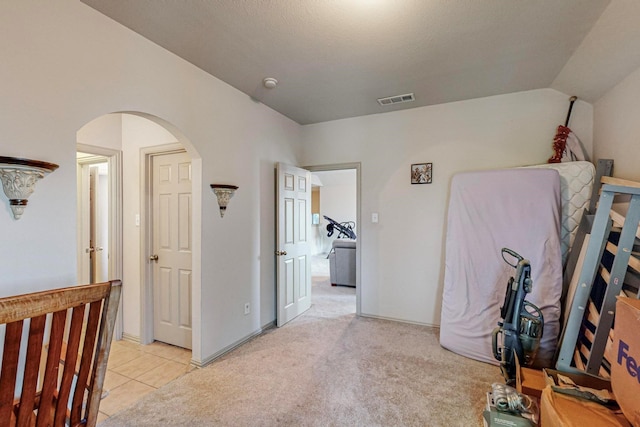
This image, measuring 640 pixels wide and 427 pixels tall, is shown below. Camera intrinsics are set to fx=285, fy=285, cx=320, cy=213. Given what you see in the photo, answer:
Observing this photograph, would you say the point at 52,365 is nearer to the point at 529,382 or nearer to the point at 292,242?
the point at 529,382

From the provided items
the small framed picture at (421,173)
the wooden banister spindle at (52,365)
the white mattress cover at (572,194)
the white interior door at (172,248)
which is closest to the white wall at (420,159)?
the small framed picture at (421,173)

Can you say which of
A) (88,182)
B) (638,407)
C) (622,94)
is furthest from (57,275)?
(622,94)

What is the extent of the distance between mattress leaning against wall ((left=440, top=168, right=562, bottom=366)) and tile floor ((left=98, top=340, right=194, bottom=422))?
2.59 metres

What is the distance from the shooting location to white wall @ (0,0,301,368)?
1.45m

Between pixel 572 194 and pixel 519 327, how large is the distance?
142 cm

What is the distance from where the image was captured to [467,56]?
2.30 meters

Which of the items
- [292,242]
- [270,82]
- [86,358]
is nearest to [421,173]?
[292,242]

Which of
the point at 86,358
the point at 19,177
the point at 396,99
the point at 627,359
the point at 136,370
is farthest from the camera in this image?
the point at 396,99

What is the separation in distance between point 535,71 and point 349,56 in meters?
1.69

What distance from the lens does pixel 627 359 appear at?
1.26m

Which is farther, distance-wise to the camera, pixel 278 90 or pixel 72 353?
pixel 278 90

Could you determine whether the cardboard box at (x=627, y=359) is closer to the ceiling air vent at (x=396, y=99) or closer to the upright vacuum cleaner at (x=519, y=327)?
the upright vacuum cleaner at (x=519, y=327)

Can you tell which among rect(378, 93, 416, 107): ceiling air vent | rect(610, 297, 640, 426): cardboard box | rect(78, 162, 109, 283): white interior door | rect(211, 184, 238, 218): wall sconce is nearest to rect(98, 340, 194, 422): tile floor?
rect(78, 162, 109, 283): white interior door

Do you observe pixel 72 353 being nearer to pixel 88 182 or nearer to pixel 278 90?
pixel 278 90
